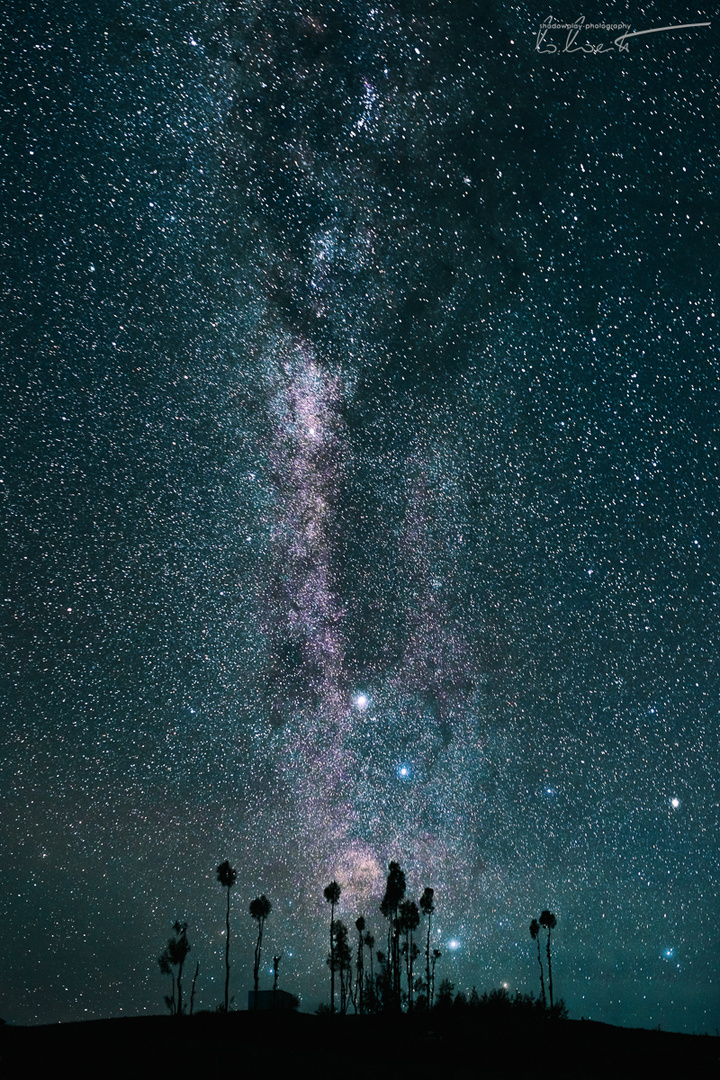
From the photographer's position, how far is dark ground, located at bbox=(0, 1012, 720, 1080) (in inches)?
1238

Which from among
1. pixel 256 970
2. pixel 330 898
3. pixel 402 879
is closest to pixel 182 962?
pixel 256 970

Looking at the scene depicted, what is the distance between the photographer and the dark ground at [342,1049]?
31453mm

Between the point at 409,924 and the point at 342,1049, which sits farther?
the point at 409,924

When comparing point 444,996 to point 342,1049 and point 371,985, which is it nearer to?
point 371,985

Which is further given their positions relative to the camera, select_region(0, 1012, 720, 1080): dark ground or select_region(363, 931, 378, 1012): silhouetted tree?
select_region(363, 931, 378, 1012): silhouetted tree

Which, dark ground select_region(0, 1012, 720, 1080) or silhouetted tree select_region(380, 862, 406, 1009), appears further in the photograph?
silhouetted tree select_region(380, 862, 406, 1009)

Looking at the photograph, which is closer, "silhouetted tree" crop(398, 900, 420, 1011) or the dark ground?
the dark ground

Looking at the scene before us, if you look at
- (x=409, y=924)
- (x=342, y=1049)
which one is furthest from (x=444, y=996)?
(x=342, y=1049)

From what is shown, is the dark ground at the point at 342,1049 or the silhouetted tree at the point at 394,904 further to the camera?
the silhouetted tree at the point at 394,904

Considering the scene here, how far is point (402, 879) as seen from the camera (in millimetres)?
67562

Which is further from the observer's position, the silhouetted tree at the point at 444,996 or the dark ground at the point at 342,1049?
the silhouetted tree at the point at 444,996

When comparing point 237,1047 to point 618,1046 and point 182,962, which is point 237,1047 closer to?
point 618,1046

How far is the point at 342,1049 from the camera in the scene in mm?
39469

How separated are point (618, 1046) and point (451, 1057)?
11.2 m
